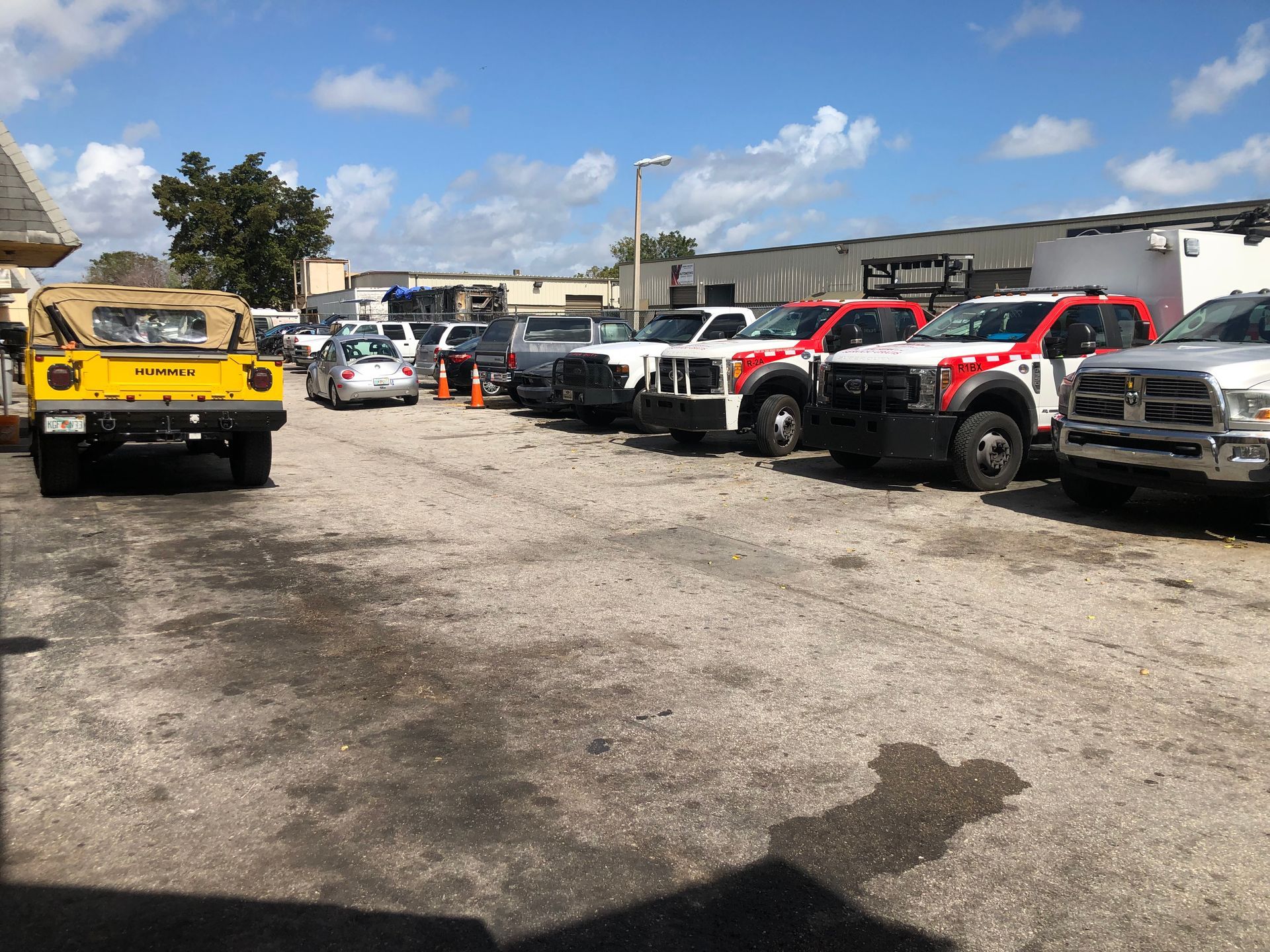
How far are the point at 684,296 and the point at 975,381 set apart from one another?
3607 cm

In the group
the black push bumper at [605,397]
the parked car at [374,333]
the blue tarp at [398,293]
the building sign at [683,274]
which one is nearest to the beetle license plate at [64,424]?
the black push bumper at [605,397]

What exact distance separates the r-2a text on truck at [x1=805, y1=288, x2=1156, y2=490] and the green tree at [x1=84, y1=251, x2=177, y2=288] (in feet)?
290

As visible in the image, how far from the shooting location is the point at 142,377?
9773 mm

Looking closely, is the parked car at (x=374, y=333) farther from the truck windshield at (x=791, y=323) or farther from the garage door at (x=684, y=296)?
the truck windshield at (x=791, y=323)

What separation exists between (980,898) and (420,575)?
485 centimetres

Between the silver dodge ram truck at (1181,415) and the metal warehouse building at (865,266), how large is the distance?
276 inches

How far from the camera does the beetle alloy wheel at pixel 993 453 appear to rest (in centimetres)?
1070

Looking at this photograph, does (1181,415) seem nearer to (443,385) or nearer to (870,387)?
(870,387)

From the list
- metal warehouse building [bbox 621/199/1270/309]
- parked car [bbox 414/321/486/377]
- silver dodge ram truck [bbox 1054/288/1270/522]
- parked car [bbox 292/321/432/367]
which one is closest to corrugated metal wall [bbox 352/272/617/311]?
metal warehouse building [bbox 621/199/1270/309]

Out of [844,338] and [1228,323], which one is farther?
[844,338]

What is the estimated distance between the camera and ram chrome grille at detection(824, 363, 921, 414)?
1064 cm

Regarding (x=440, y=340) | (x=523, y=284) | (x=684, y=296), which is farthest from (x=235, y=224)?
(x=440, y=340)

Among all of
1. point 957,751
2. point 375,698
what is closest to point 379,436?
point 375,698

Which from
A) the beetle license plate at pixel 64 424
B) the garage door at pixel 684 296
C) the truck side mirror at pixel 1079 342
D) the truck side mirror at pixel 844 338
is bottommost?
the beetle license plate at pixel 64 424
